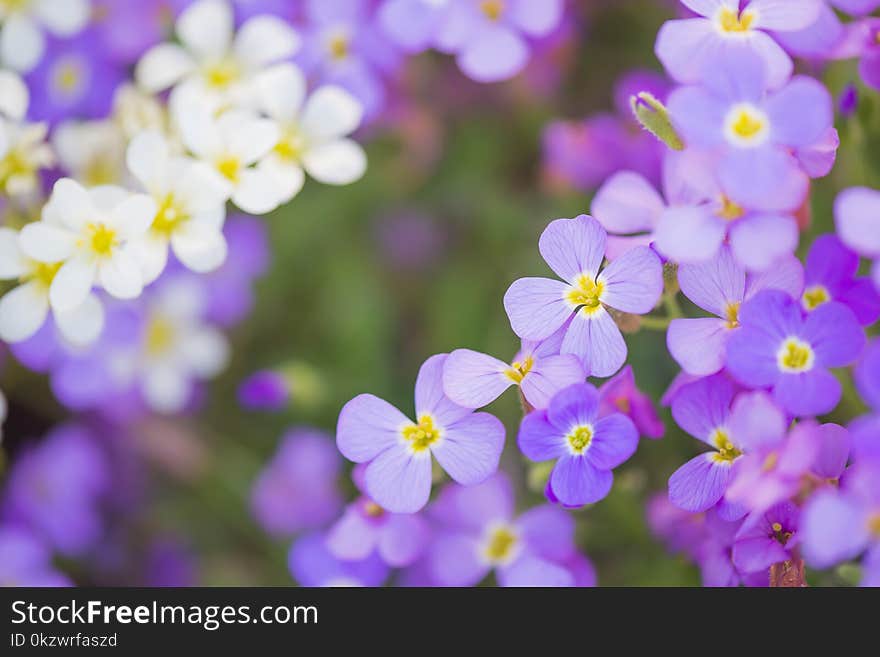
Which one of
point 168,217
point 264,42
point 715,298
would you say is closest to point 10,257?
point 168,217

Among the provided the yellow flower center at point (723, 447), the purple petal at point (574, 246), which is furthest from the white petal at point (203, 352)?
the yellow flower center at point (723, 447)

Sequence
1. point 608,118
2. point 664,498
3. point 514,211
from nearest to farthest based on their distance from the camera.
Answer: point 664,498
point 608,118
point 514,211

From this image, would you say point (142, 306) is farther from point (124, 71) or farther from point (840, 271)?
point (840, 271)

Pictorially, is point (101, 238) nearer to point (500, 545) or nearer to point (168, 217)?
point (168, 217)

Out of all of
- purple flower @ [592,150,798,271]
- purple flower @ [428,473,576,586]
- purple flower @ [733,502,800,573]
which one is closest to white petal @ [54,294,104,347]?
purple flower @ [428,473,576,586]
